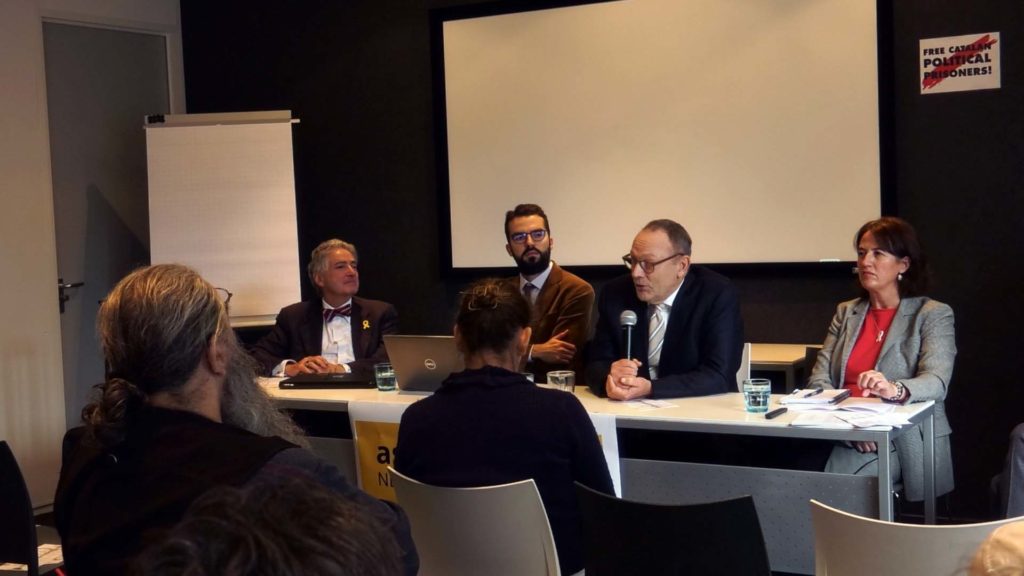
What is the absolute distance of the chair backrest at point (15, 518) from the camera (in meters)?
2.74

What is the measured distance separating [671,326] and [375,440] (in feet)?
3.68

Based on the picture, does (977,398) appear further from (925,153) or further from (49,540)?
(49,540)

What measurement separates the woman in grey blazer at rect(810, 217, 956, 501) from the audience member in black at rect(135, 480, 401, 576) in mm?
2902

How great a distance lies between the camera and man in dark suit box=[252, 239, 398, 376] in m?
4.75

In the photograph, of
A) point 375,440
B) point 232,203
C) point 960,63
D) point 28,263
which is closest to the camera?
point 375,440

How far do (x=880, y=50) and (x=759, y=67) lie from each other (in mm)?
545

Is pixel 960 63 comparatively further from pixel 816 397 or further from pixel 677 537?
pixel 677 537

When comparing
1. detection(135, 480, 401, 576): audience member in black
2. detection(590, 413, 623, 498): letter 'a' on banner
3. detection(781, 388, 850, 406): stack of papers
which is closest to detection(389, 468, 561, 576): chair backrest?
detection(590, 413, 623, 498): letter 'a' on banner

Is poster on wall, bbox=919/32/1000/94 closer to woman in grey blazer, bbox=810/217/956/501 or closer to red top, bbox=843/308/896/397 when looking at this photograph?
woman in grey blazer, bbox=810/217/956/501

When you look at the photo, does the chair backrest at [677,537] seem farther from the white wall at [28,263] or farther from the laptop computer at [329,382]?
the white wall at [28,263]

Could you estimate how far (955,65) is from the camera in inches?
180

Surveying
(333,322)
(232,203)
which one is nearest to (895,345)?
(333,322)

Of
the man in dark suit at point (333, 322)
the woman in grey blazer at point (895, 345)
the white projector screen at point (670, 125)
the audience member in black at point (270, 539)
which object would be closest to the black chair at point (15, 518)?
the man in dark suit at point (333, 322)

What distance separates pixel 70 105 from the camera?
5879mm
